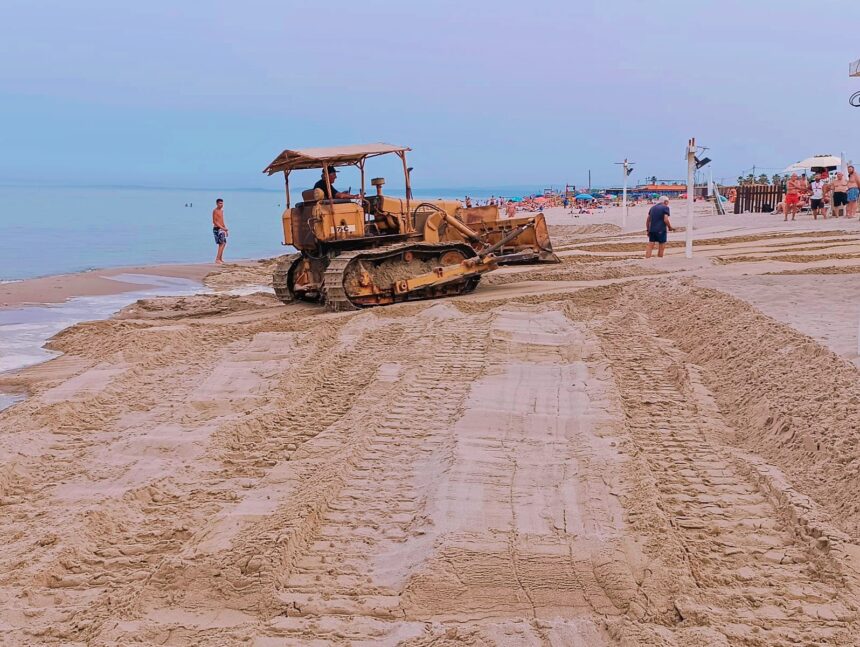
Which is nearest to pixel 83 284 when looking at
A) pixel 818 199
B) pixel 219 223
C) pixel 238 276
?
pixel 219 223

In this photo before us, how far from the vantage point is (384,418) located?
259 inches

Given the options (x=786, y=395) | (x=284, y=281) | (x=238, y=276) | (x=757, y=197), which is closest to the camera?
(x=786, y=395)

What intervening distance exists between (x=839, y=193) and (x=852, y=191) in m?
0.34

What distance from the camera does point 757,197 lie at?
34.8m

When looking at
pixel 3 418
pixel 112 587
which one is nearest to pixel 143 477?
pixel 112 587

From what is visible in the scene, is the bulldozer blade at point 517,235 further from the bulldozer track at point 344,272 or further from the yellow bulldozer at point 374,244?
the bulldozer track at point 344,272

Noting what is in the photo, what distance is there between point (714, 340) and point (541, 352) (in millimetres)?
1796

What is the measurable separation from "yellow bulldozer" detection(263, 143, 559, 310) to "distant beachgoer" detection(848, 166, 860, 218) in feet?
37.6

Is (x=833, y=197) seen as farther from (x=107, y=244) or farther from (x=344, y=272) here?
(x=107, y=244)

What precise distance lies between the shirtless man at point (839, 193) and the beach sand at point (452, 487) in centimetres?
1486

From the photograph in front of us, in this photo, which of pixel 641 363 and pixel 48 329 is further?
pixel 48 329

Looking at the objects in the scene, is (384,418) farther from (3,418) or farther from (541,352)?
(3,418)

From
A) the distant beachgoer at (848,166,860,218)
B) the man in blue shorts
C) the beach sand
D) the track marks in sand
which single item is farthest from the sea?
the distant beachgoer at (848,166,860,218)

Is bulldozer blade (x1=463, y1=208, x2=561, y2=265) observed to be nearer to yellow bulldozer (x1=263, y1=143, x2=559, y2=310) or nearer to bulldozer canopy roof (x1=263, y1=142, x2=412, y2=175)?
yellow bulldozer (x1=263, y1=143, x2=559, y2=310)
